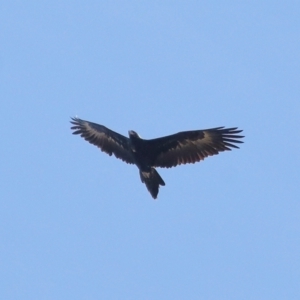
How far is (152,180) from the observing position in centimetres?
2984

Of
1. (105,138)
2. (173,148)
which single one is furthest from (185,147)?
(105,138)

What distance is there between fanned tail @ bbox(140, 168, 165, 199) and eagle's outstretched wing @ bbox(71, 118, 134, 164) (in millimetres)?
861

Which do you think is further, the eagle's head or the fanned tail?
the eagle's head

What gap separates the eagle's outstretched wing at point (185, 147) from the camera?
2992 cm

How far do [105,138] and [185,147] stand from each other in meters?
2.48

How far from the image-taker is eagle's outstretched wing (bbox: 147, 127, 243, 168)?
98.2 feet

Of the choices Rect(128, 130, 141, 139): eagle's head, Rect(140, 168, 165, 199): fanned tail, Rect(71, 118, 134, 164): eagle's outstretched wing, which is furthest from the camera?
Rect(71, 118, 134, 164): eagle's outstretched wing

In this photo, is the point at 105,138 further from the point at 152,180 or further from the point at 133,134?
the point at 152,180

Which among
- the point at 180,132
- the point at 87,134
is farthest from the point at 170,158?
the point at 87,134

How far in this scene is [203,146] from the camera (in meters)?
30.1

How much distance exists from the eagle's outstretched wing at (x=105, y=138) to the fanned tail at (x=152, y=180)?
861 mm

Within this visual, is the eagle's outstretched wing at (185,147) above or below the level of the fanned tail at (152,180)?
above

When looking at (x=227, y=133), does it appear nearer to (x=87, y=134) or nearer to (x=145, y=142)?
(x=145, y=142)

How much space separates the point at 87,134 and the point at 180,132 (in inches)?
123
